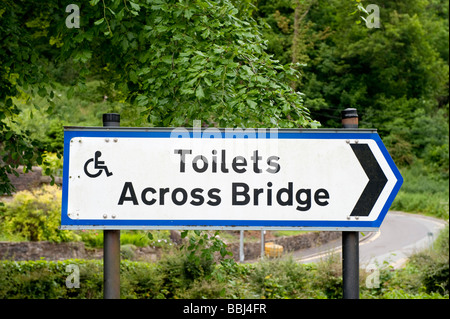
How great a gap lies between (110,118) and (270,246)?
11605 mm

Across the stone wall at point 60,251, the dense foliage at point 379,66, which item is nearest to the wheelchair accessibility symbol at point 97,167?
the dense foliage at point 379,66

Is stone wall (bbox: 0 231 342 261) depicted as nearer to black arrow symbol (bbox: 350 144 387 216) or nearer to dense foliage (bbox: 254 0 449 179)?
dense foliage (bbox: 254 0 449 179)

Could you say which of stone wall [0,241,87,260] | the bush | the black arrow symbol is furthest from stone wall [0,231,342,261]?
the black arrow symbol

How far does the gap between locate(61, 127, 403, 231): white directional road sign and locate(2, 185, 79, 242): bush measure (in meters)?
9.65

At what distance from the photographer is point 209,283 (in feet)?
22.6

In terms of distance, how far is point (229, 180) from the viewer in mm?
1480

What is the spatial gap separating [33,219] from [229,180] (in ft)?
33.9

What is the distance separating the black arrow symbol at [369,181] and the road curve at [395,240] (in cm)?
1068

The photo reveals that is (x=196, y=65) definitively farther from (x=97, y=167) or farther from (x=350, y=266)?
(x=350, y=266)

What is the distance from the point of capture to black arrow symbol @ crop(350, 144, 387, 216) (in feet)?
4.78

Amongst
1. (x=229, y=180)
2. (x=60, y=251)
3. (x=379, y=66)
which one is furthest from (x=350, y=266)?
(x=379, y=66)

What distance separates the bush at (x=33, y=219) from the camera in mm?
10492

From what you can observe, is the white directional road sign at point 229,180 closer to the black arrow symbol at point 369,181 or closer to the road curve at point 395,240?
the black arrow symbol at point 369,181

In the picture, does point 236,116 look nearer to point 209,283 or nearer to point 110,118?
point 110,118
